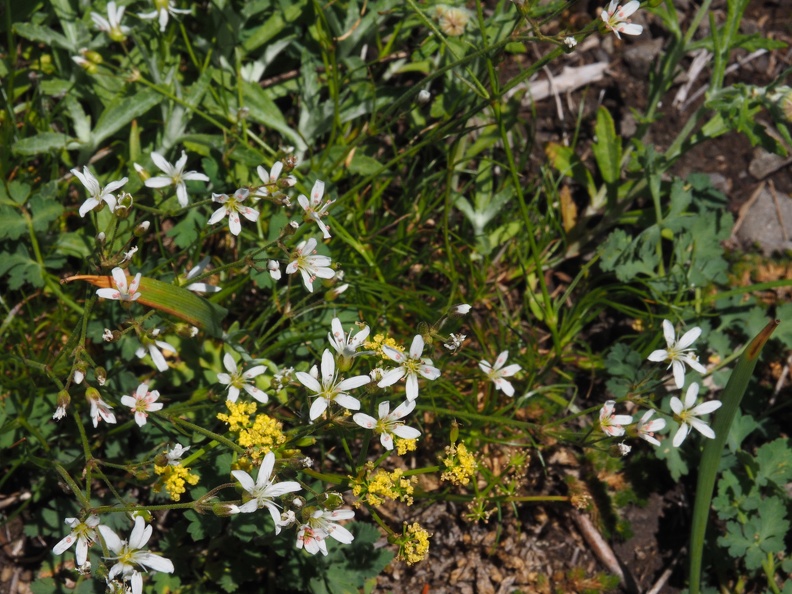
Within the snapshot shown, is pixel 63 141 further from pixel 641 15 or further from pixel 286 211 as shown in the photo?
pixel 641 15

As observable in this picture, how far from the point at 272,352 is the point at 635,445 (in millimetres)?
1943

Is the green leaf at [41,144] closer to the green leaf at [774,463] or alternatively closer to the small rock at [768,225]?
the green leaf at [774,463]

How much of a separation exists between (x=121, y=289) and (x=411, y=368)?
1032mm

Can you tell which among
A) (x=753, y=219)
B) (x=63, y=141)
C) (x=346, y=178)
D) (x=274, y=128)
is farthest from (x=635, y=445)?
(x=63, y=141)

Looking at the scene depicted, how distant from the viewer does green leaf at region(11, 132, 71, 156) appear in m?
3.54

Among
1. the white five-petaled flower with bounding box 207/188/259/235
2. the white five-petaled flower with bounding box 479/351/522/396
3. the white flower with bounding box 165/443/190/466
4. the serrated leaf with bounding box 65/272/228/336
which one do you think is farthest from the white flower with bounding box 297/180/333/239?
the white flower with bounding box 165/443/190/466

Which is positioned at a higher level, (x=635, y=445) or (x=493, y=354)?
(x=493, y=354)

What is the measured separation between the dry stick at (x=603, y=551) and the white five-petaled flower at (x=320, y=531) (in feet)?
5.53

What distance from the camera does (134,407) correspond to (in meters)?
2.76

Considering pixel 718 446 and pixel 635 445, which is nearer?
pixel 718 446

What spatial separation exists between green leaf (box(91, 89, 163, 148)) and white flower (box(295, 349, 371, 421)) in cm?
171

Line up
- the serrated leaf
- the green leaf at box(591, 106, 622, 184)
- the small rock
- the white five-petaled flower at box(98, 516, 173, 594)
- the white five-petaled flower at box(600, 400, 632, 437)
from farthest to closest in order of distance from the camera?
the small rock < the green leaf at box(591, 106, 622, 184) < the white five-petaled flower at box(600, 400, 632, 437) < the serrated leaf < the white five-petaled flower at box(98, 516, 173, 594)

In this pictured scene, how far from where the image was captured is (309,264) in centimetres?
297

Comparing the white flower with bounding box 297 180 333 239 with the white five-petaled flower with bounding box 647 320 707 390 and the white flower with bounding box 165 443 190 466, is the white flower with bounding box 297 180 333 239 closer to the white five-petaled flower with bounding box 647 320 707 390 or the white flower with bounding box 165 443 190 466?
the white flower with bounding box 165 443 190 466
